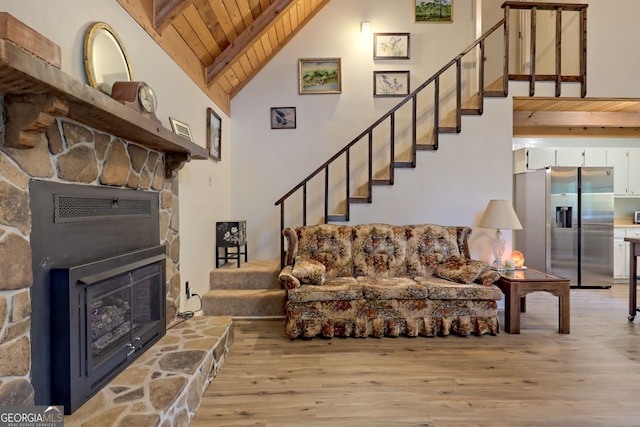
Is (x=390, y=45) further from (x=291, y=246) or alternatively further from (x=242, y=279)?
(x=242, y=279)

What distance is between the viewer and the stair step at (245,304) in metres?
3.42

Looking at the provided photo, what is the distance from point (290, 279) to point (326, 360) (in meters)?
0.73

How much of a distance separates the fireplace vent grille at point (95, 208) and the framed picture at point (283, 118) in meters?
2.61

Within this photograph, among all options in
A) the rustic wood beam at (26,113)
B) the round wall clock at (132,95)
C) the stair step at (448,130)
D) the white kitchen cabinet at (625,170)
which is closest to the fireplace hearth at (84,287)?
the rustic wood beam at (26,113)

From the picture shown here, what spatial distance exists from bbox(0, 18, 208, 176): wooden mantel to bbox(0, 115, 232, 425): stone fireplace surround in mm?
90

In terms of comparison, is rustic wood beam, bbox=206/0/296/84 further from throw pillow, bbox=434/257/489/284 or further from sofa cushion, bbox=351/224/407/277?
throw pillow, bbox=434/257/489/284

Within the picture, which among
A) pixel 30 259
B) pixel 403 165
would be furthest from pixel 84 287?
pixel 403 165

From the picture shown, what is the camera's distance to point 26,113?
3.96ft

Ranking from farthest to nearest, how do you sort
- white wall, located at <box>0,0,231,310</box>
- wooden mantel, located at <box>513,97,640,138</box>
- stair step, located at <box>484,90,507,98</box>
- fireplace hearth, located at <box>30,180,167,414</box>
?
wooden mantel, located at <box>513,97,640,138</box> < stair step, located at <box>484,90,507,98</box> < white wall, located at <box>0,0,231,310</box> < fireplace hearth, located at <box>30,180,167,414</box>

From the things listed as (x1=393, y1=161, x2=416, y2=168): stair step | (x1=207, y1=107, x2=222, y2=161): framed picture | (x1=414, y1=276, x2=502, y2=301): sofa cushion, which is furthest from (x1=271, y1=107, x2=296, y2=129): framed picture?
(x1=414, y1=276, x2=502, y2=301): sofa cushion

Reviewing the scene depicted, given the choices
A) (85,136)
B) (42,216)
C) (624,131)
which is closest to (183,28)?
(85,136)

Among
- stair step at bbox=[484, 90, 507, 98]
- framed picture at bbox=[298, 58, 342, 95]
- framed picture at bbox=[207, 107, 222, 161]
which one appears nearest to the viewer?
framed picture at bbox=[207, 107, 222, 161]

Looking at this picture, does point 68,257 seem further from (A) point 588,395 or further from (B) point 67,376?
(A) point 588,395

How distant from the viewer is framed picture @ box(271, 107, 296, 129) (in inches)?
177
